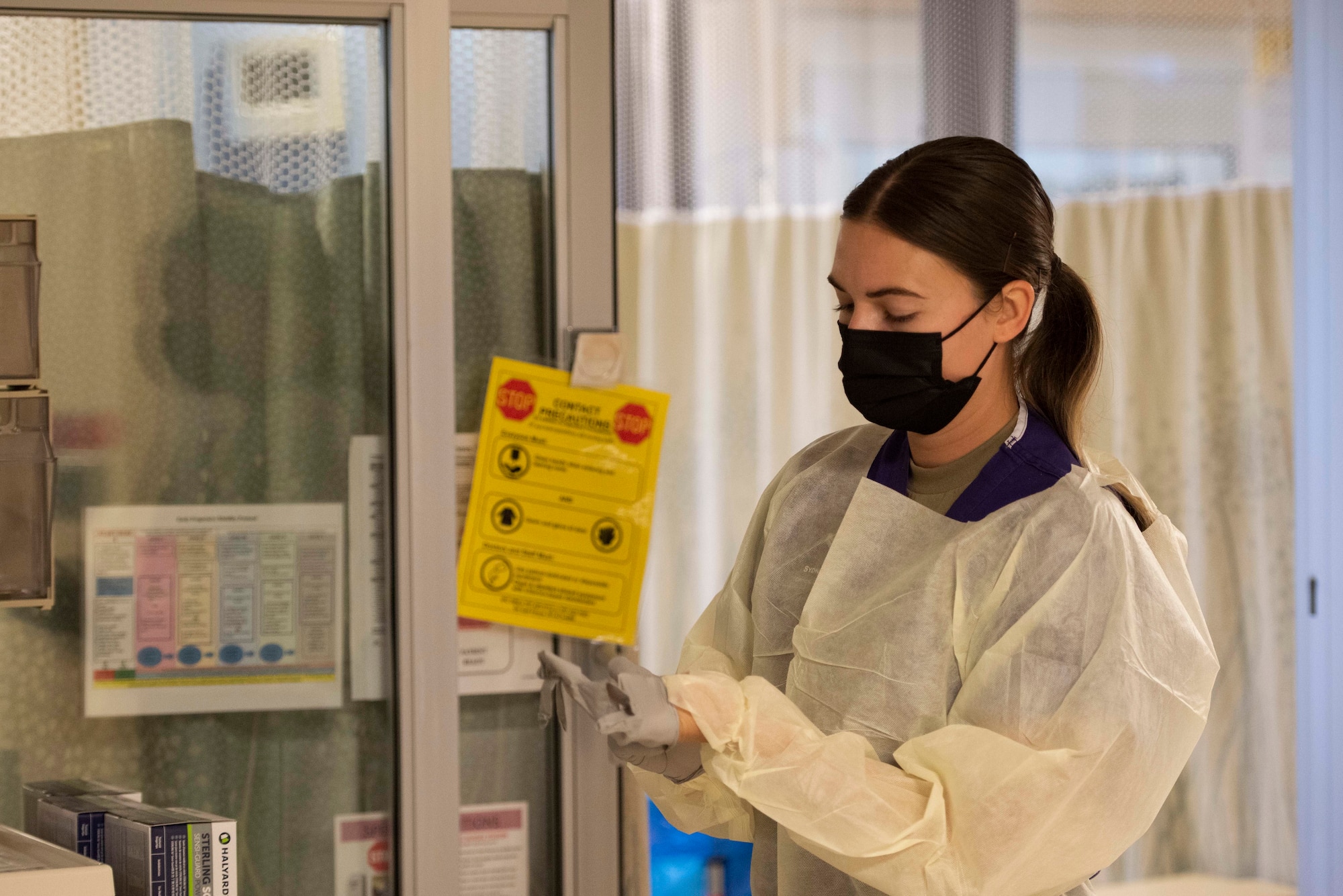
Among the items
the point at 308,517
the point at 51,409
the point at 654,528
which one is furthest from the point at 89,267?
the point at 654,528

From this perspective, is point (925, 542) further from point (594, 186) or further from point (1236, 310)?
point (1236, 310)

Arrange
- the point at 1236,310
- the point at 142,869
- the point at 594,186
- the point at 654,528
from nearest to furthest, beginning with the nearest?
the point at 142,869 → the point at 594,186 → the point at 654,528 → the point at 1236,310

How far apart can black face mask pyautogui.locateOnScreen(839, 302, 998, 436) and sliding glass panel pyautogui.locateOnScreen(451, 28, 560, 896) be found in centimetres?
37

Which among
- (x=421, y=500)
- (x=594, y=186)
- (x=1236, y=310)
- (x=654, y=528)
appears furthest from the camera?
(x=1236, y=310)

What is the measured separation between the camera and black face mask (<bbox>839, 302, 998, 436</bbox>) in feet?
3.30

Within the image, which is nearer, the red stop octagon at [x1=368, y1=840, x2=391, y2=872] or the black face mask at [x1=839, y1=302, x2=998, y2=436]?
the black face mask at [x1=839, y1=302, x2=998, y2=436]

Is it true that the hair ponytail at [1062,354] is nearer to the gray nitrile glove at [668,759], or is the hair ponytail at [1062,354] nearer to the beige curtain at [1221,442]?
the gray nitrile glove at [668,759]

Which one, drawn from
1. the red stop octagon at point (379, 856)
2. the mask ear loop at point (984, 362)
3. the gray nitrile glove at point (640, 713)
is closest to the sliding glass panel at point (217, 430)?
the red stop octagon at point (379, 856)

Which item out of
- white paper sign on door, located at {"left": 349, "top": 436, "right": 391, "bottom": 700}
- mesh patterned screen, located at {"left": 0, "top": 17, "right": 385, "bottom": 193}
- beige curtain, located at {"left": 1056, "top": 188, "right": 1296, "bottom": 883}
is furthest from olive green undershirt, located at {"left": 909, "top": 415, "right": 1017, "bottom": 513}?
beige curtain, located at {"left": 1056, "top": 188, "right": 1296, "bottom": 883}

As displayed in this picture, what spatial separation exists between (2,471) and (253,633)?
0.91ft

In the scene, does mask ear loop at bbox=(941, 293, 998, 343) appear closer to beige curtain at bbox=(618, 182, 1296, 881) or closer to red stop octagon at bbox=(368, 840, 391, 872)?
red stop octagon at bbox=(368, 840, 391, 872)

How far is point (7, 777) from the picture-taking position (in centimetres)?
110

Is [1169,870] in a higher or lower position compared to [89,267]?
lower

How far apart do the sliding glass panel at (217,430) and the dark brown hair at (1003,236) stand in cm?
51
